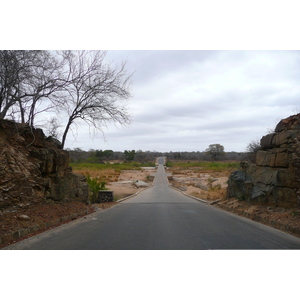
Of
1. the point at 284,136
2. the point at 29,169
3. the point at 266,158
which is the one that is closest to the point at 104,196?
the point at 29,169

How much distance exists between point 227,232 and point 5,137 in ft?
28.4

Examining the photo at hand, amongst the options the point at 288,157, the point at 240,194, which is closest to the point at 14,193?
the point at 288,157

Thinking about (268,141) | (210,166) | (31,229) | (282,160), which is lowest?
(31,229)

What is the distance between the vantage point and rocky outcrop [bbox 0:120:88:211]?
10211 millimetres

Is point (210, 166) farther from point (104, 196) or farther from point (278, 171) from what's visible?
point (278, 171)

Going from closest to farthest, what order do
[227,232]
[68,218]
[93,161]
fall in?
1. [227,232]
2. [68,218]
3. [93,161]

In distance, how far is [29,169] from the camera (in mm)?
11773

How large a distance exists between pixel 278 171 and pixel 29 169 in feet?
35.1

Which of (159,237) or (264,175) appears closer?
(159,237)

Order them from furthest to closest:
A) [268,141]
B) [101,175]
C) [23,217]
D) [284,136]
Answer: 1. [101,175]
2. [268,141]
3. [284,136]
4. [23,217]

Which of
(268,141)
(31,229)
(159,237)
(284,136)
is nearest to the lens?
(159,237)

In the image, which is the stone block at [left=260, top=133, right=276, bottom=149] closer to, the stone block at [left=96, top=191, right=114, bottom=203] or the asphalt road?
the asphalt road

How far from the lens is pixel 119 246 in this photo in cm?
737

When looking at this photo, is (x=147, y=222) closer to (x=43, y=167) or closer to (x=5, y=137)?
(x=43, y=167)
